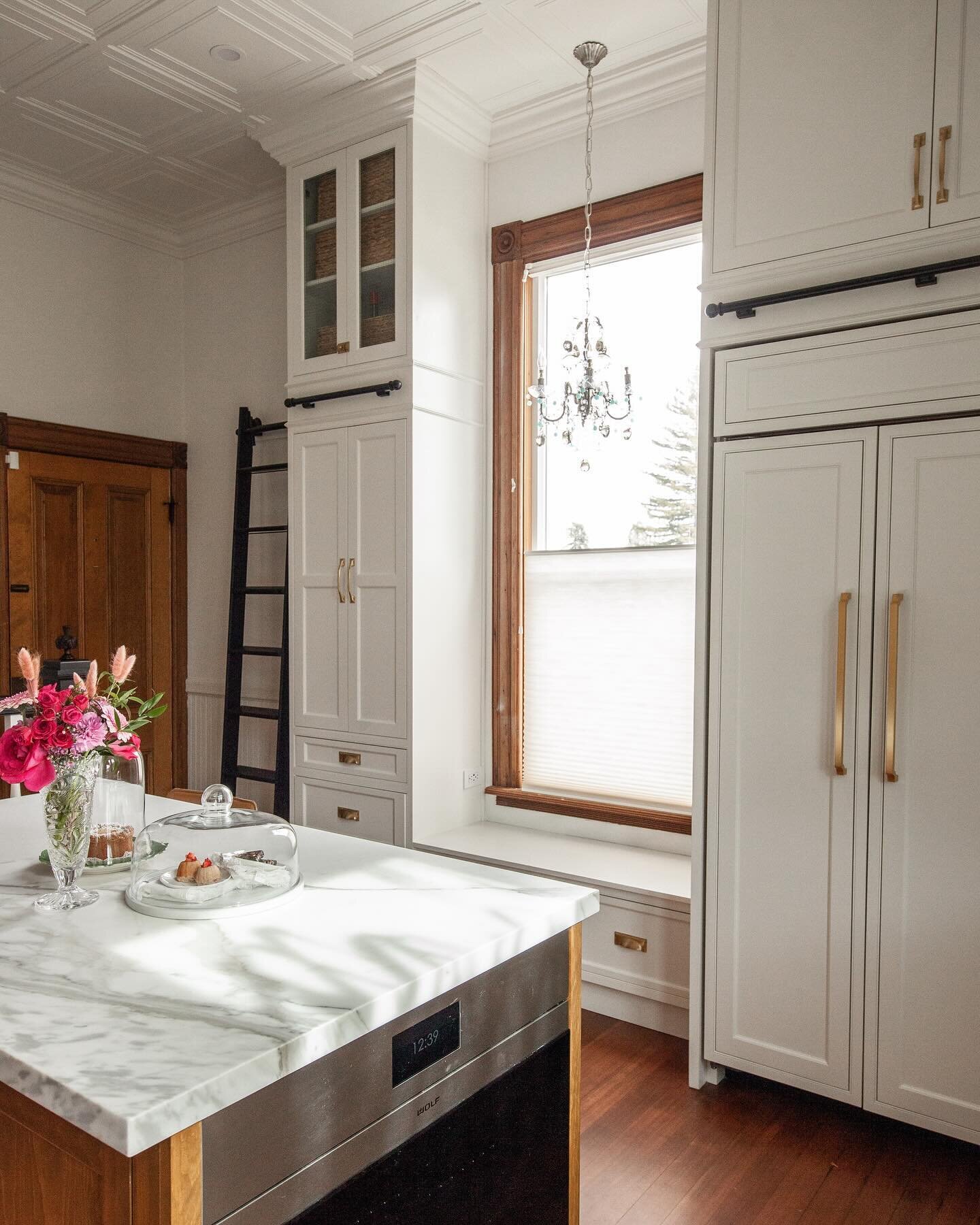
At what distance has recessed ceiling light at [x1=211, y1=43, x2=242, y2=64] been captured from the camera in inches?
125

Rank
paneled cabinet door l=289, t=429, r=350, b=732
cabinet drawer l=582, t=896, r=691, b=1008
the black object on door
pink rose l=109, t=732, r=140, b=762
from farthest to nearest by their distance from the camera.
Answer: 1. paneled cabinet door l=289, t=429, r=350, b=732
2. cabinet drawer l=582, t=896, r=691, b=1008
3. pink rose l=109, t=732, r=140, b=762
4. the black object on door

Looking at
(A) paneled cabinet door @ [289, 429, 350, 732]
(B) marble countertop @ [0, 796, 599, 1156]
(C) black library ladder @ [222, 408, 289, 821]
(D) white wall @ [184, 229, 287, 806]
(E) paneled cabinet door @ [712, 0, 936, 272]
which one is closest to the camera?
(B) marble countertop @ [0, 796, 599, 1156]

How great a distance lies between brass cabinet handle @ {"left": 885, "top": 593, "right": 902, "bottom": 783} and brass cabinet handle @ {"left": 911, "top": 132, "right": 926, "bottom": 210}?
0.93m

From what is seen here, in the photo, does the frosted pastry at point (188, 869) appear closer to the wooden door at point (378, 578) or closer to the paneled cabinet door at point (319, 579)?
the wooden door at point (378, 578)

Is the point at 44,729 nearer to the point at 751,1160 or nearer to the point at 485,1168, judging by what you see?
the point at 485,1168

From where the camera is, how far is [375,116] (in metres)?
3.44

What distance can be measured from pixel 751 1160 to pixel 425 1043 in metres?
1.47

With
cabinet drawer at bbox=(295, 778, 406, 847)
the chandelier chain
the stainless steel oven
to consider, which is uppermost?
the chandelier chain

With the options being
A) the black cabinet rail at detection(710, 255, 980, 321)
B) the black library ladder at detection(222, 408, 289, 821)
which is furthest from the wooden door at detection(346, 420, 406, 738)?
the black cabinet rail at detection(710, 255, 980, 321)

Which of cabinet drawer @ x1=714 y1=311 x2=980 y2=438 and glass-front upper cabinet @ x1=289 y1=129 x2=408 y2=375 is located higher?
glass-front upper cabinet @ x1=289 y1=129 x2=408 y2=375

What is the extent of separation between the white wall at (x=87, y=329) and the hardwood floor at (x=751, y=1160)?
360 cm

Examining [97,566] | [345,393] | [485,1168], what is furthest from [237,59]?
[485,1168]

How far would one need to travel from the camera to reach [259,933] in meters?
1.40

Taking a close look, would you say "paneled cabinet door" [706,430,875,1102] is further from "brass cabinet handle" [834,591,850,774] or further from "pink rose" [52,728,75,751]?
"pink rose" [52,728,75,751]
